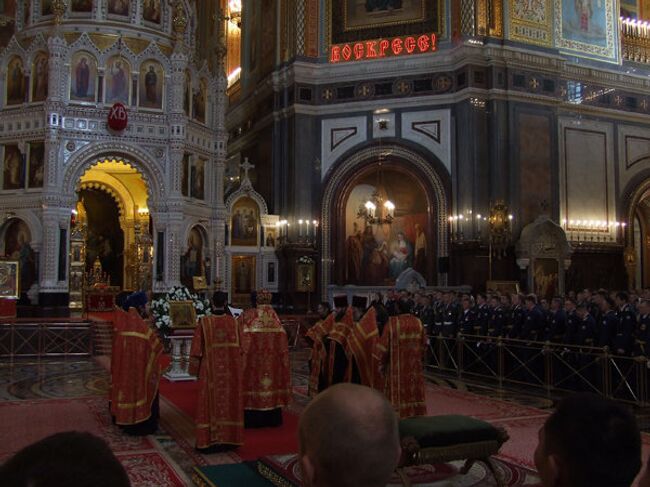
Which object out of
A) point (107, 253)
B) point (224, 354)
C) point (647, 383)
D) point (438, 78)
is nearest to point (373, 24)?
point (438, 78)

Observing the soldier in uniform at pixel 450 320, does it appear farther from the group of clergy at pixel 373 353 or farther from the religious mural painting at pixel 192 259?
the religious mural painting at pixel 192 259

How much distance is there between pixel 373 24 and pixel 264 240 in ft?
28.2

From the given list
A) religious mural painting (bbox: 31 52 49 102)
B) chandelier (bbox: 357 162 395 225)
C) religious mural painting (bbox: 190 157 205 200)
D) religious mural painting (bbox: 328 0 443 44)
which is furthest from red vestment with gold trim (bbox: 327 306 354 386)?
religious mural painting (bbox: 328 0 443 44)

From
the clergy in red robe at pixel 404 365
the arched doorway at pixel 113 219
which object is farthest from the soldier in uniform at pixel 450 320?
the arched doorway at pixel 113 219

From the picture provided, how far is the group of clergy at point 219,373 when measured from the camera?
809 centimetres

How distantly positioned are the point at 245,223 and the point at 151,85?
223 inches

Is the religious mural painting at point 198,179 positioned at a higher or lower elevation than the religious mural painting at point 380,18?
lower

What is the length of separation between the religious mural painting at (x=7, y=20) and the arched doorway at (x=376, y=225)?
1240 cm

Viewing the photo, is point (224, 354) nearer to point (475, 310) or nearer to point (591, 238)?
point (475, 310)

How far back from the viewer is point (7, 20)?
24688 millimetres

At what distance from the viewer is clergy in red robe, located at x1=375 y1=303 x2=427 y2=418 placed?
9.73 m

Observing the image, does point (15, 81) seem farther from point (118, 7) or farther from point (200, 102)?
point (200, 102)

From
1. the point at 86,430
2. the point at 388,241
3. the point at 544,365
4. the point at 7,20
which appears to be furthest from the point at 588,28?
the point at 86,430

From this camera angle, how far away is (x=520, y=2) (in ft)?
79.5
